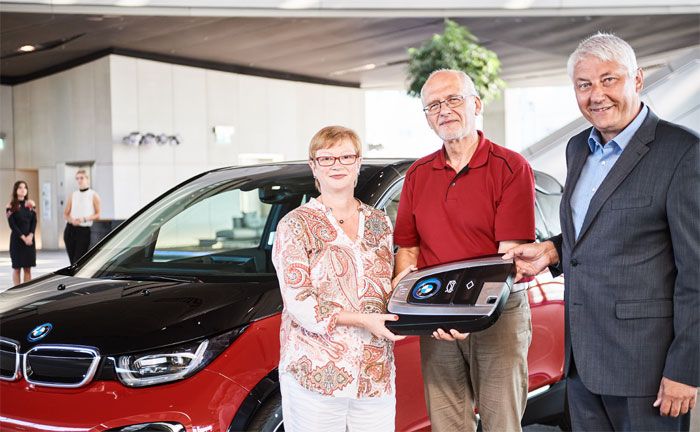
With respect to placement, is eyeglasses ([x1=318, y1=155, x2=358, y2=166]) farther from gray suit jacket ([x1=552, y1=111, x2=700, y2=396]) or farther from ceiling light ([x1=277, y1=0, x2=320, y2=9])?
ceiling light ([x1=277, y1=0, x2=320, y2=9])

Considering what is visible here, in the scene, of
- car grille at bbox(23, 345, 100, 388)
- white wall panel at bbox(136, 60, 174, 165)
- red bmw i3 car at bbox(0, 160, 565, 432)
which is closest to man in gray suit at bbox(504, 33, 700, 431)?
red bmw i3 car at bbox(0, 160, 565, 432)

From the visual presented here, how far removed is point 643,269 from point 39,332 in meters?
2.03

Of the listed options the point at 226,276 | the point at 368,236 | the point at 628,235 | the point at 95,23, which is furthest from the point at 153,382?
the point at 95,23

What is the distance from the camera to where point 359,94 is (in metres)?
25.9

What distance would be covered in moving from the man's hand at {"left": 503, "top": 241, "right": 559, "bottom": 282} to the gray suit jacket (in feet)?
0.88

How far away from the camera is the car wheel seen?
2656 mm

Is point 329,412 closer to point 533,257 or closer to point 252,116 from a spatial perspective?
point 533,257

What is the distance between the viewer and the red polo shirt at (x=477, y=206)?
264 cm

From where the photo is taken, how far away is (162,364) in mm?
2561

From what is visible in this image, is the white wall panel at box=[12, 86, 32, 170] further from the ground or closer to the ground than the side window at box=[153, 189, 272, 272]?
further from the ground

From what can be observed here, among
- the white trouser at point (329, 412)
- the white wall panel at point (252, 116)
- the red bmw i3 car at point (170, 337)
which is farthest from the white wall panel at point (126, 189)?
the white trouser at point (329, 412)

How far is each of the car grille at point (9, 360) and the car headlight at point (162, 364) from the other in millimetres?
446

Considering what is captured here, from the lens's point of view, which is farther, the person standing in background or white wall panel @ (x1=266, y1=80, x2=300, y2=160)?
white wall panel @ (x1=266, y1=80, x2=300, y2=160)

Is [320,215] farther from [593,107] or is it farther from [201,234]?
[201,234]
